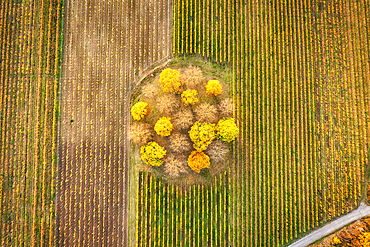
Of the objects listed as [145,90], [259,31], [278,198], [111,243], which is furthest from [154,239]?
[259,31]

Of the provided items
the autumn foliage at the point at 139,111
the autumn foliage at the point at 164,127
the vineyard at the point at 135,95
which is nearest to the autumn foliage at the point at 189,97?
the autumn foliage at the point at 164,127

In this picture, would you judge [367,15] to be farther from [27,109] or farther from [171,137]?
[27,109]

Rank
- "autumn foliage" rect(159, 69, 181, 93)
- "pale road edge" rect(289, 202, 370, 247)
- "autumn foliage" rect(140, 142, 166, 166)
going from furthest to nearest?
"pale road edge" rect(289, 202, 370, 247) < "autumn foliage" rect(159, 69, 181, 93) < "autumn foliage" rect(140, 142, 166, 166)

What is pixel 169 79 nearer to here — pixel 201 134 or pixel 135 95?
pixel 135 95

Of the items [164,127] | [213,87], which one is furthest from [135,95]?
[213,87]

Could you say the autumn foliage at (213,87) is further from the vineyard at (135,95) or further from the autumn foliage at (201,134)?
the autumn foliage at (201,134)

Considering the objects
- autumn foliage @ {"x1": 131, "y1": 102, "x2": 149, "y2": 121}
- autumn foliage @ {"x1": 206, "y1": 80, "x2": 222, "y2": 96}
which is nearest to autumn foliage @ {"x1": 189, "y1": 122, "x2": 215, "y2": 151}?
autumn foliage @ {"x1": 206, "y1": 80, "x2": 222, "y2": 96}

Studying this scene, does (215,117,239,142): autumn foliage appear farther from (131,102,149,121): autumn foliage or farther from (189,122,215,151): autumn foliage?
(131,102,149,121): autumn foliage
